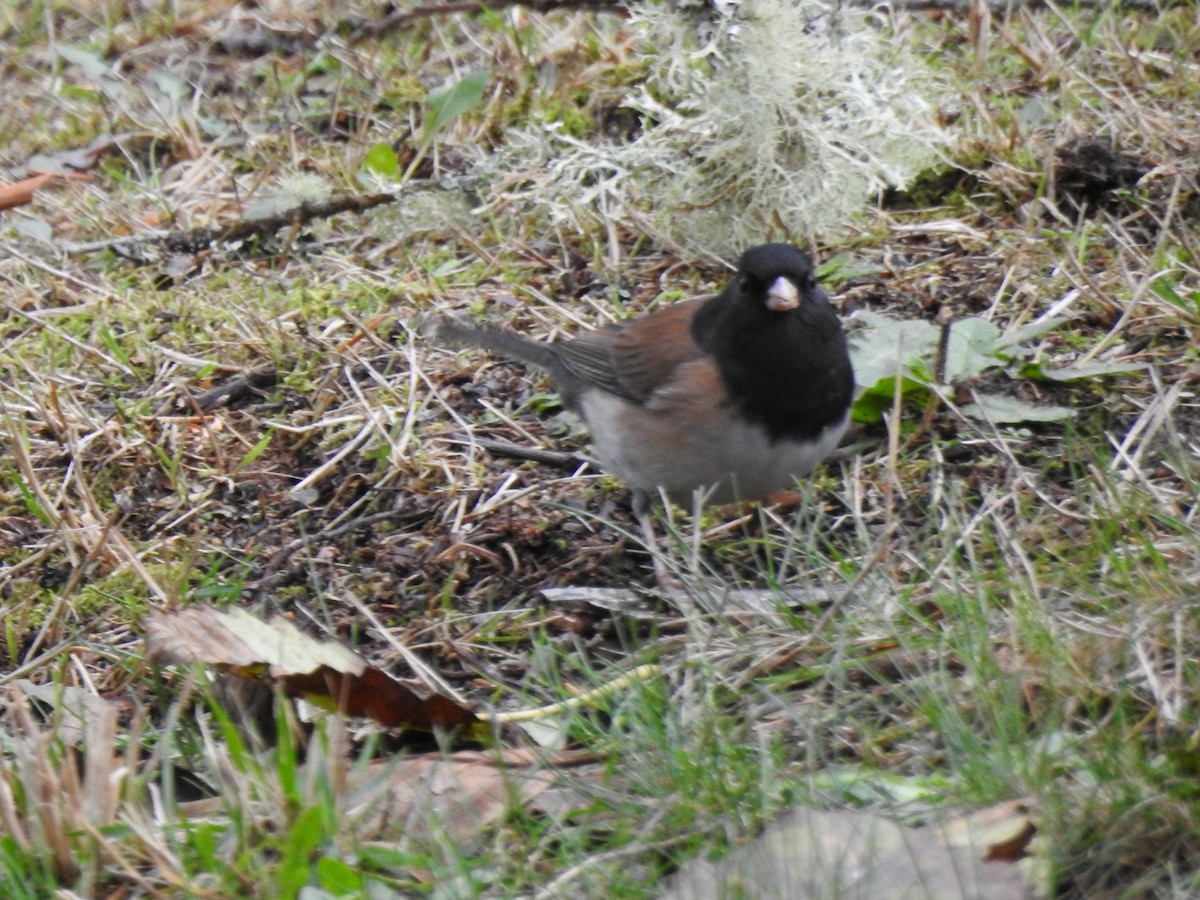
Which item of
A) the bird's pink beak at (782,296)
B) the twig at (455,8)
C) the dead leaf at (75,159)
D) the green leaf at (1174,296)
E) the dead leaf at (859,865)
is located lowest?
the dead leaf at (75,159)

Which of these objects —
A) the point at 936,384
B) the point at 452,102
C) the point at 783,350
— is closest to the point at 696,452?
the point at 783,350

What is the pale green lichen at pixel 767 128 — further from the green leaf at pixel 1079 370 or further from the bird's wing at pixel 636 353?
the green leaf at pixel 1079 370

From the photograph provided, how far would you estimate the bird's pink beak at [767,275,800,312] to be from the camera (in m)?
2.90

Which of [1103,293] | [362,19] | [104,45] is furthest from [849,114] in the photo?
[104,45]

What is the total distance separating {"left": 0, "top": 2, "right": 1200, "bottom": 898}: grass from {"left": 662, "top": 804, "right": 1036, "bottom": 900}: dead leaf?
2.0 inches

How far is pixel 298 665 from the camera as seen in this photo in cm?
221

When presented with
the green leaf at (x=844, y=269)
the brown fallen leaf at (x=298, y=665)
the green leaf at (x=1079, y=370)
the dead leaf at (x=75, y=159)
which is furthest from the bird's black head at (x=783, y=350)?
the dead leaf at (x=75, y=159)

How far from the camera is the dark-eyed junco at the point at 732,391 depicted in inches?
113

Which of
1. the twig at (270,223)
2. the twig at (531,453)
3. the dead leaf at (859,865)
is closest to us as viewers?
the dead leaf at (859,865)

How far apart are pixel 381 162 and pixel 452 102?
0.29 meters

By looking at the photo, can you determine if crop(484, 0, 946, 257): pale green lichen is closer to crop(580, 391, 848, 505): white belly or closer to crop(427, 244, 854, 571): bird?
crop(427, 244, 854, 571): bird

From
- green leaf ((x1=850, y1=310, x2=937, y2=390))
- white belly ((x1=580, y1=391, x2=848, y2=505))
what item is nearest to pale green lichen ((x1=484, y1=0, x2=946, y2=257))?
green leaf ((x1=850, y1=310, x2=937, y2=390))

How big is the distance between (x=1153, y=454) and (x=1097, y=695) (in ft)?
3.48

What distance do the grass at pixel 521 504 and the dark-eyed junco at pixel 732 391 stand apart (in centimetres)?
14
